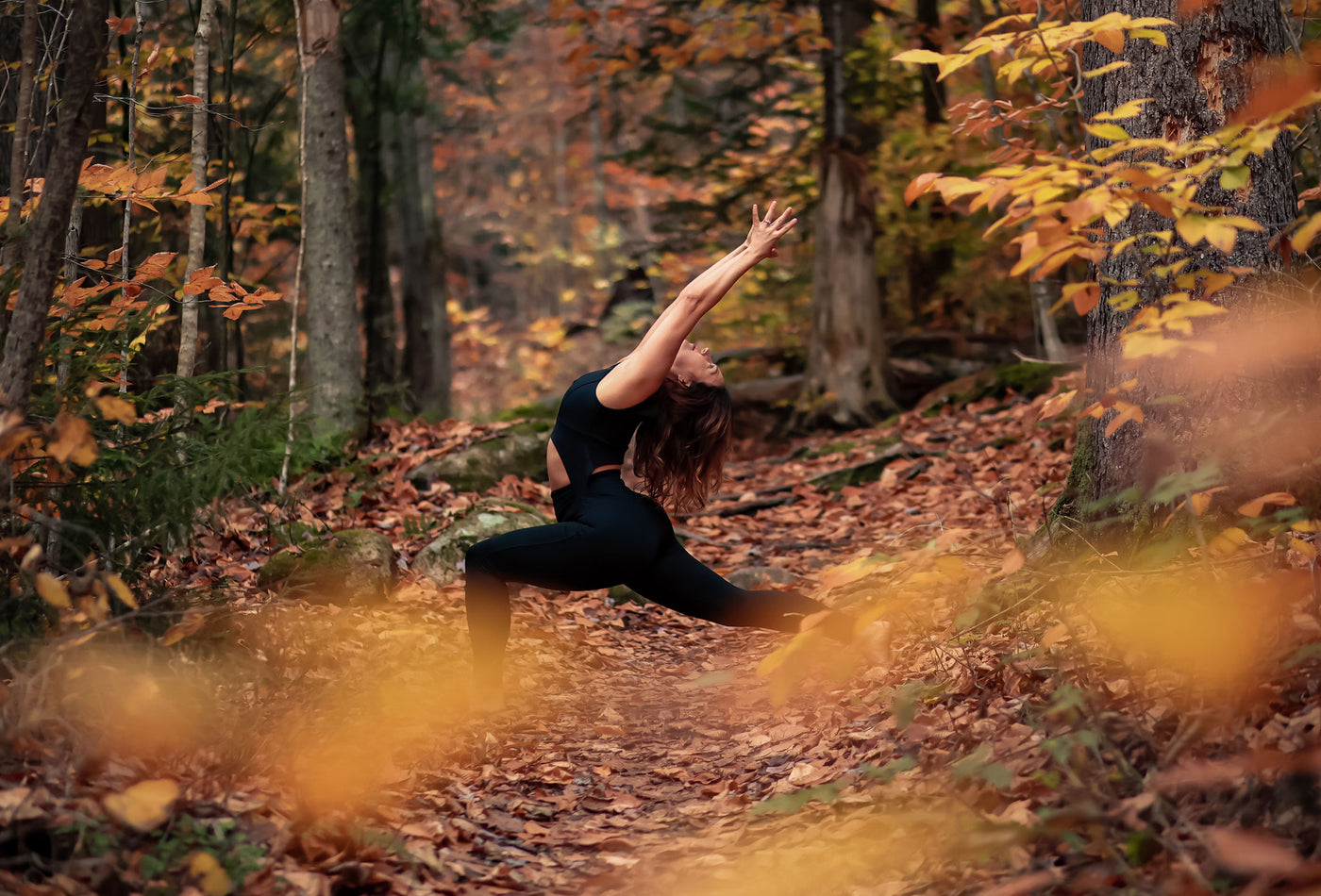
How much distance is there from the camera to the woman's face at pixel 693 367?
383cm

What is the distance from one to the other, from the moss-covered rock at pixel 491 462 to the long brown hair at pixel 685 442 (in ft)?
12.9

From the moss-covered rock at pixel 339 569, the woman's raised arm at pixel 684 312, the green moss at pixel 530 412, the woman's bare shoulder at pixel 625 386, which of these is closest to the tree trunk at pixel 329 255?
the green moss at pixel 530 412

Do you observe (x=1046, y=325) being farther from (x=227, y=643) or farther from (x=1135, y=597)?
(x=227, y=643)

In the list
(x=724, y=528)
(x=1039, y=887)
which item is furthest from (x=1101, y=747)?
(x=724, y=528)

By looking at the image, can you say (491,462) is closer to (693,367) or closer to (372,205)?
(693,367)

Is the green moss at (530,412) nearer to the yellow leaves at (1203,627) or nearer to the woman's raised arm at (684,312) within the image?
the woman's raised arm at (684,312)

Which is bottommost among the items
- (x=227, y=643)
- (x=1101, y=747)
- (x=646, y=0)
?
(x=1101, y=747)

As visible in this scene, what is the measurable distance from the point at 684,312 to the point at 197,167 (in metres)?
3.34

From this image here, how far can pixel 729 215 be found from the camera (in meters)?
13.2

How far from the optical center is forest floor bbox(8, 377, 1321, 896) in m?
2.16

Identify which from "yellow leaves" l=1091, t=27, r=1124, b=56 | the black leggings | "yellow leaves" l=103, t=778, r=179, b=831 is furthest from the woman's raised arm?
"yellow leaves" l=103, t=778, r=179, b=831

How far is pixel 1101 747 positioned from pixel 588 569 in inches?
76.7

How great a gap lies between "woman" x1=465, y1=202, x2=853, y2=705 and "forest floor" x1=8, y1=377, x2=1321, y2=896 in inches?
17.6

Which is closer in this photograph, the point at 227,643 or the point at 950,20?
the point at 227,643
